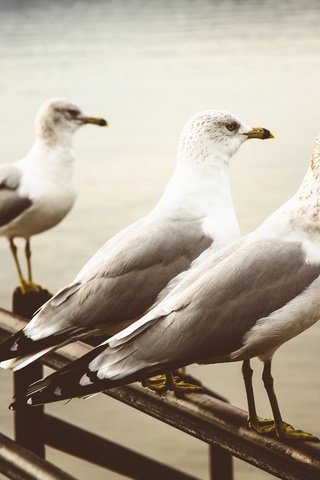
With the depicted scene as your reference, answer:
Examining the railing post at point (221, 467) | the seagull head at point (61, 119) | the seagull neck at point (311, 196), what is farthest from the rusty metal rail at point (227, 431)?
the seagull head at point (61, 119)

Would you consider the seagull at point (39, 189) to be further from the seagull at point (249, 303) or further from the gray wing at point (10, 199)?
the seagull at point (249, 303)

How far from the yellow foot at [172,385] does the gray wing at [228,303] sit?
69 millimetres

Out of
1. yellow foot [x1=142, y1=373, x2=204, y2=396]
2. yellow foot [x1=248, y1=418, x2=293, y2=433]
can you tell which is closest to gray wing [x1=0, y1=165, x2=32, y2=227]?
yellow foot [x1=142, y1=373, x2=204, y2=396]

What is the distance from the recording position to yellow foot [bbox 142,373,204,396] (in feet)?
9.58

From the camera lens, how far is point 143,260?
3598 millimetres

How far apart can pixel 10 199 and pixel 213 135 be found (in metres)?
2.15

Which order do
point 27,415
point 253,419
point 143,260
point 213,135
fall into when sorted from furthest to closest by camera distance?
point 213,135 < point 27,415 < point 143,260 < point 253,419

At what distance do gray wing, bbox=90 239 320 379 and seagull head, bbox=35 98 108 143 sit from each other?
3505mm

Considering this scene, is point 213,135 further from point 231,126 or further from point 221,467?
point 221,467

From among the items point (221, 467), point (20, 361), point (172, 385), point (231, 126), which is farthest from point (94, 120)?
point (172, 385)

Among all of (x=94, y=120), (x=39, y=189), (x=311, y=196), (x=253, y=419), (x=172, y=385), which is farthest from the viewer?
(x=94, y=120)

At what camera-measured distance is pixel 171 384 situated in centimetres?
314

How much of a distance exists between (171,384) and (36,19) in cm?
5433

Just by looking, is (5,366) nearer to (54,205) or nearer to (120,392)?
(120,392)
